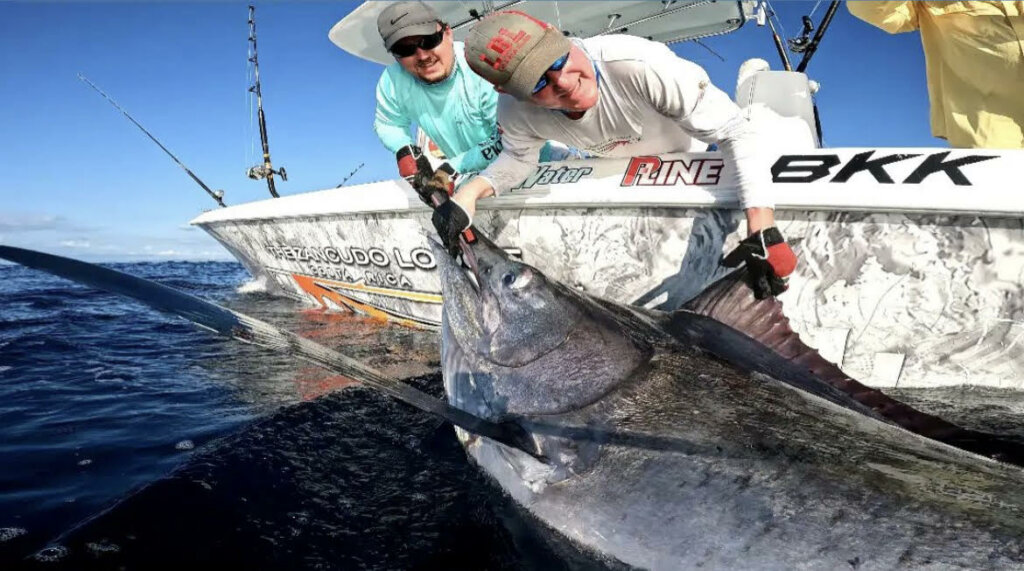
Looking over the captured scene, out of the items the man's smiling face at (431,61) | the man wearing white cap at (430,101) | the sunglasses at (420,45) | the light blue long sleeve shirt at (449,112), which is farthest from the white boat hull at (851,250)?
the sunglasses at (420,45)

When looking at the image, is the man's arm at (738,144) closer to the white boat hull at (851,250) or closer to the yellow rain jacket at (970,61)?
the white boat hull at (851,250)

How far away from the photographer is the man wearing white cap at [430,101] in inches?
136

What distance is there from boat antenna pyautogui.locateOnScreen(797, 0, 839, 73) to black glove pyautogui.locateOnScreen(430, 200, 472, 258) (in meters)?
4.19

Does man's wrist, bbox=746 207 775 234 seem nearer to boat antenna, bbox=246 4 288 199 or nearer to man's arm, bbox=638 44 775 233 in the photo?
man's arm, bbox=638 44 775 233

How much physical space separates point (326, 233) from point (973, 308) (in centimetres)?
437

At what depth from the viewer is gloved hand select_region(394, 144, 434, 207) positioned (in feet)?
11.9

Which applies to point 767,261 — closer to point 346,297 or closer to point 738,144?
point 738,144

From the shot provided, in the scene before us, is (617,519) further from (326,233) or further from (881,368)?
(326,233)

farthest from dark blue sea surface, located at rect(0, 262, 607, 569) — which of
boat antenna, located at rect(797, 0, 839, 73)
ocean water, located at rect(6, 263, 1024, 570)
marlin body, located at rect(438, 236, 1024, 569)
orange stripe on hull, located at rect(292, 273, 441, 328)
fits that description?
boat antenna, located at rect(797, 0, 839, 73)

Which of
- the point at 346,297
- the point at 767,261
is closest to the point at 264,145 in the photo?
the point at 346,297

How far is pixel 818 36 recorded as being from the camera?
5.32 meters

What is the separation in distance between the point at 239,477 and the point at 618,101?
7.79 ft

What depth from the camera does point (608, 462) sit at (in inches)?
66.6

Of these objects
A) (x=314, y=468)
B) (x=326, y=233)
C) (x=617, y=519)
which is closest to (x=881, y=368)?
(x=617, y=519)
